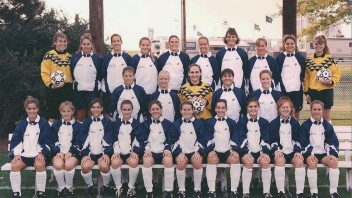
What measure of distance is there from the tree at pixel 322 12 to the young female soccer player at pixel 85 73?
20.0 meters

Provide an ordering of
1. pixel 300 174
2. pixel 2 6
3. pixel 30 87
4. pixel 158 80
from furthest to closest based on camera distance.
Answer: pixel 2 6 → pixel 30 87 → pixel 158 80 → pixel 300 174

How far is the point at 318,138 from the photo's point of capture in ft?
20.2

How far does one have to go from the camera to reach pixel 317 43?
6.86m

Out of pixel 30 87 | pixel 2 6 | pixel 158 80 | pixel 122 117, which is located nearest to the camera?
pixel 122 117

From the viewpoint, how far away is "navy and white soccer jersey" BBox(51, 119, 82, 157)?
6285mm

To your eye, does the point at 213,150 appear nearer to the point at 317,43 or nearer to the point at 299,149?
the point at 299,149

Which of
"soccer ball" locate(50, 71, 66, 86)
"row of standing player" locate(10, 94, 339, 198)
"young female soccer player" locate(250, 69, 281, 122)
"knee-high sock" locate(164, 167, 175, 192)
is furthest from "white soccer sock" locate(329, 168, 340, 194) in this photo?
"soccer ball" locate(50, 71, 66, 86)

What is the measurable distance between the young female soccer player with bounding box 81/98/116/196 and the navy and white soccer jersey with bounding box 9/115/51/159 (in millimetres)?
441

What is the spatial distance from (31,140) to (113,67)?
153 centimetres

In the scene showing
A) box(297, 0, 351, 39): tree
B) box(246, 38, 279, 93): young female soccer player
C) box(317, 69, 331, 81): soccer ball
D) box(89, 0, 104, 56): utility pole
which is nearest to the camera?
box(317, 69, 331, 81): soccer ball

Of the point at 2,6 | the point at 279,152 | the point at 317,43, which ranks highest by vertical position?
the point at 2,6

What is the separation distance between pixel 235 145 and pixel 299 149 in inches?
29.4

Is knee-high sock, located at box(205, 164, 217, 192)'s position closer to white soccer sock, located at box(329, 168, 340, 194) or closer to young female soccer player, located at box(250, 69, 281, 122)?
young female soccer player, located at box(250, 69, 281, 122)

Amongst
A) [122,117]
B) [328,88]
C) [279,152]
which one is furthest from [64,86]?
[328,88]
